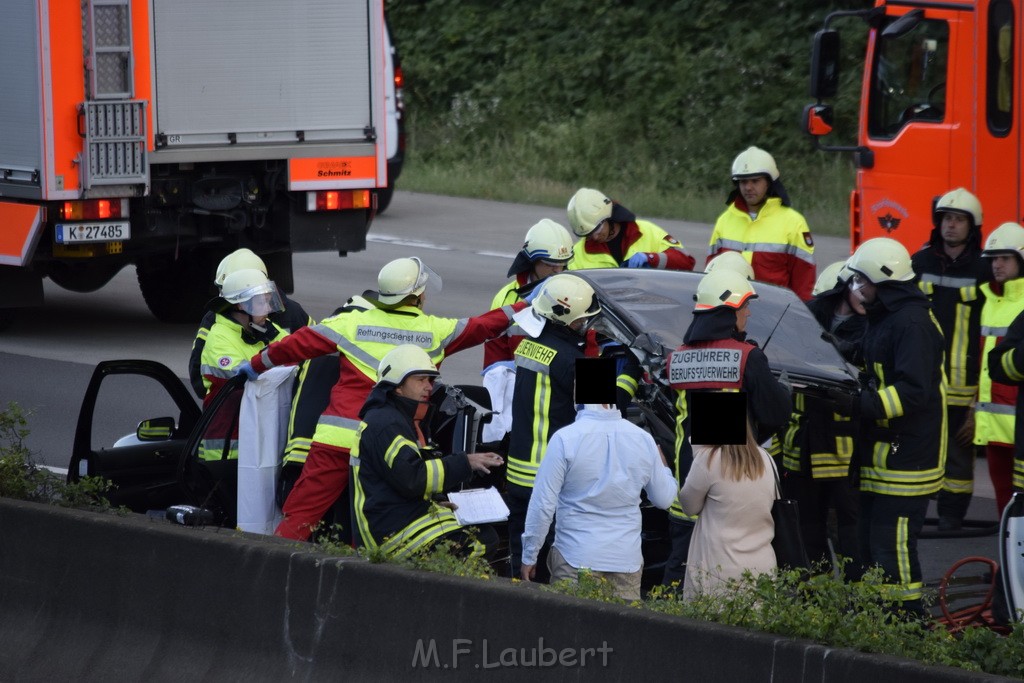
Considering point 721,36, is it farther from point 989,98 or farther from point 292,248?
point 989,98

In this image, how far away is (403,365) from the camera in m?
6.29

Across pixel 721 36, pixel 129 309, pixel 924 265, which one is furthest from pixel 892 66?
pixel 721 36

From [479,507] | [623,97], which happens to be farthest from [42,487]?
[623,97]

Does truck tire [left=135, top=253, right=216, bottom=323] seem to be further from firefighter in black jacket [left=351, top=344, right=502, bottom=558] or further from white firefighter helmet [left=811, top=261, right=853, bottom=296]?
firefighter in black jacket [left=351, top=344, right=502, bottom=558]

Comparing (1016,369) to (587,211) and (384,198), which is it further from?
(384,198)

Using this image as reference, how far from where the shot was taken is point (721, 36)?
25750 mm

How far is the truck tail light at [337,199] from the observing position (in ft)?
42.9

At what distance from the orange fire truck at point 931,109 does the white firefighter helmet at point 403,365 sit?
477cm

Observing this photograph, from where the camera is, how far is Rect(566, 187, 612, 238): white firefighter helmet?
8.75 meters

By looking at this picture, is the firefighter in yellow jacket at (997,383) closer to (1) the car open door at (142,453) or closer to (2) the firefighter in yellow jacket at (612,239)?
(2) the firefighter in yellow jacket at (612,239)

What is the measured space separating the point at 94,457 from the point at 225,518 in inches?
25.2

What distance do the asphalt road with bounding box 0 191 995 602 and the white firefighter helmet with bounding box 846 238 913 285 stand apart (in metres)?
1.61

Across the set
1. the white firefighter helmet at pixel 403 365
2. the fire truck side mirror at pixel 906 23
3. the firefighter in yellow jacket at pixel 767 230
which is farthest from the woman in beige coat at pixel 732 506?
the fire truck side mirror at pixel 906 23

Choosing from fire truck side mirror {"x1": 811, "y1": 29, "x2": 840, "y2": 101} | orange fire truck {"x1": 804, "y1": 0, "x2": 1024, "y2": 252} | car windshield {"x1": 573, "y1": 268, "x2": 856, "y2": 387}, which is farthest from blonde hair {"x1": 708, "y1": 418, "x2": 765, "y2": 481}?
fire truck side mirror {"x1": 811, "y1": 29, "x2": 840, "y2": 101}
